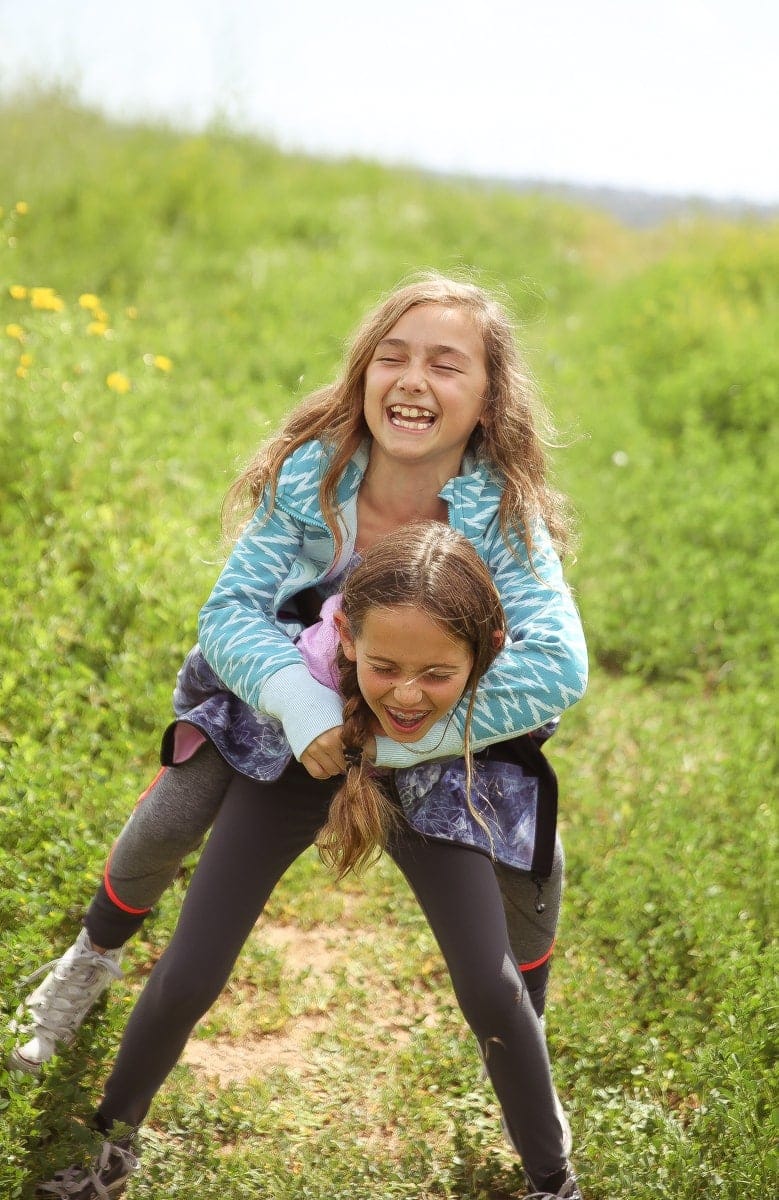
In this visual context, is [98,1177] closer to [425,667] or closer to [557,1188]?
[557,1188]

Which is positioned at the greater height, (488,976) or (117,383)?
(117,383)

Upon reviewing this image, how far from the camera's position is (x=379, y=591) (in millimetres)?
2273

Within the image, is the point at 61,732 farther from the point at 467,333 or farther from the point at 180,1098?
the point at 467,333

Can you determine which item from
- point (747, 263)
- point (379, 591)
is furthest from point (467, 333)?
point (747, 263)

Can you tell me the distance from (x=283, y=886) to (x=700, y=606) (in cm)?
265

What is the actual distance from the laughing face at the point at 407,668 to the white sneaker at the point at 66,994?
103 cm

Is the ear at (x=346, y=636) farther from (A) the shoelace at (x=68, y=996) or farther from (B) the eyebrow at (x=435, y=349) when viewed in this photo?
(A) the shoelace at (x=68, y=996)

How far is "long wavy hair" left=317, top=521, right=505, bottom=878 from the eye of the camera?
226cm

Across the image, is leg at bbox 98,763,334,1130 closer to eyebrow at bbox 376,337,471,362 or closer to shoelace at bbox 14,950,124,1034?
shoelace at bbox 14,950,124,1034

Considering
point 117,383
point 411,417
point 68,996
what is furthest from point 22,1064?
point 117,383

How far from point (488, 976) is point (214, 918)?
22.4 inches

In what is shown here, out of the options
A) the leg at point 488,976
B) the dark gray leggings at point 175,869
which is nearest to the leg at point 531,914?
the dark gray leggings at point 175,869

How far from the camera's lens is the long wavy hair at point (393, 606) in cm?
226

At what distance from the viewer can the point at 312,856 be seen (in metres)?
3.79
